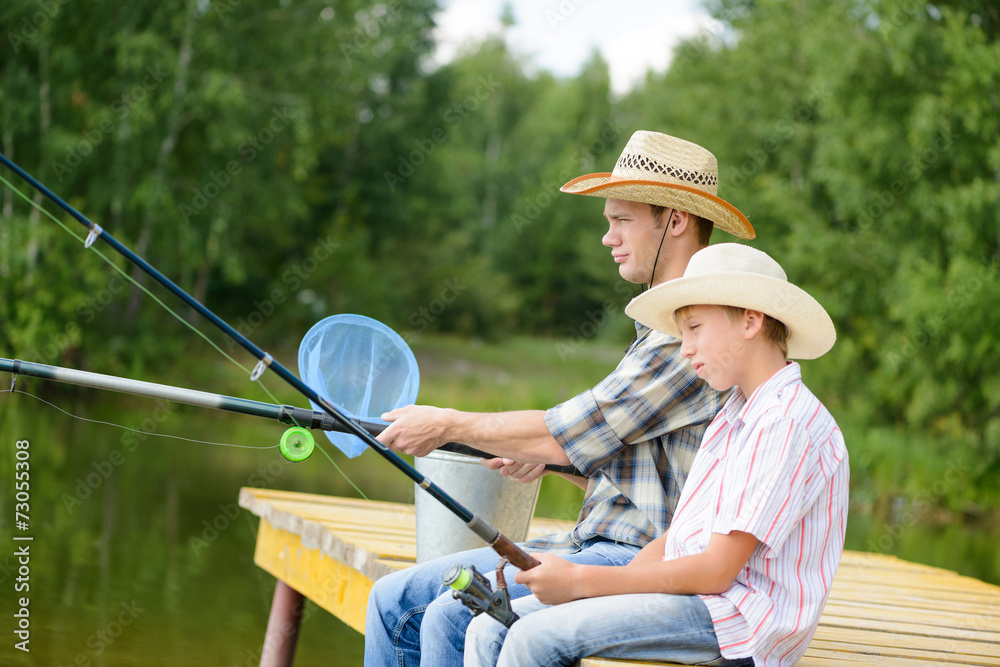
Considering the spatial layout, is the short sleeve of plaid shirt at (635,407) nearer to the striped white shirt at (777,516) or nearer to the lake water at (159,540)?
the striped white shirt at (777,516)

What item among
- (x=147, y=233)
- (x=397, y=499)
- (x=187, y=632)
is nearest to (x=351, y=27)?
(x=147, y=233)

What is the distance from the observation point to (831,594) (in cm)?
321

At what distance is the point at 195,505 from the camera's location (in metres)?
7.16

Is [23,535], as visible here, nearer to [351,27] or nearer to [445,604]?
[445,604]

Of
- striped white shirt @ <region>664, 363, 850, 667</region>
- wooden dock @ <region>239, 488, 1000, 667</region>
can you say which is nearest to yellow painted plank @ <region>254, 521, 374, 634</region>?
wooden dock @ <region>239, 488, 1000, 667</region>

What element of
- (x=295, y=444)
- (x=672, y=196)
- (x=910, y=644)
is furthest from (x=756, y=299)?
(x=910, y=644)

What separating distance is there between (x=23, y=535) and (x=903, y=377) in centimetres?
868

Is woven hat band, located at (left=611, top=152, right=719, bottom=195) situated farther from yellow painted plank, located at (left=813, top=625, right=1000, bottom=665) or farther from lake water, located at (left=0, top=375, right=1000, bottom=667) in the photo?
yellow painted plank, located at (left=813, top=625, right=1000, bottom=665)

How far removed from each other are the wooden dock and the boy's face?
1.63 feet

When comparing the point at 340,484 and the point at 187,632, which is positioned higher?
the point at 340,484

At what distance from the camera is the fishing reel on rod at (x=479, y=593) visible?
5.61ft

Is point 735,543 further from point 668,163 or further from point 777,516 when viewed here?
point 668,163

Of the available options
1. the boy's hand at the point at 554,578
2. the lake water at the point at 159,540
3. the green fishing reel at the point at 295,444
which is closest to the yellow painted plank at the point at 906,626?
the boy's hand at the point at 554,578

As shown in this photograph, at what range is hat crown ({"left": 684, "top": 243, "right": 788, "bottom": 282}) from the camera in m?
1.81
